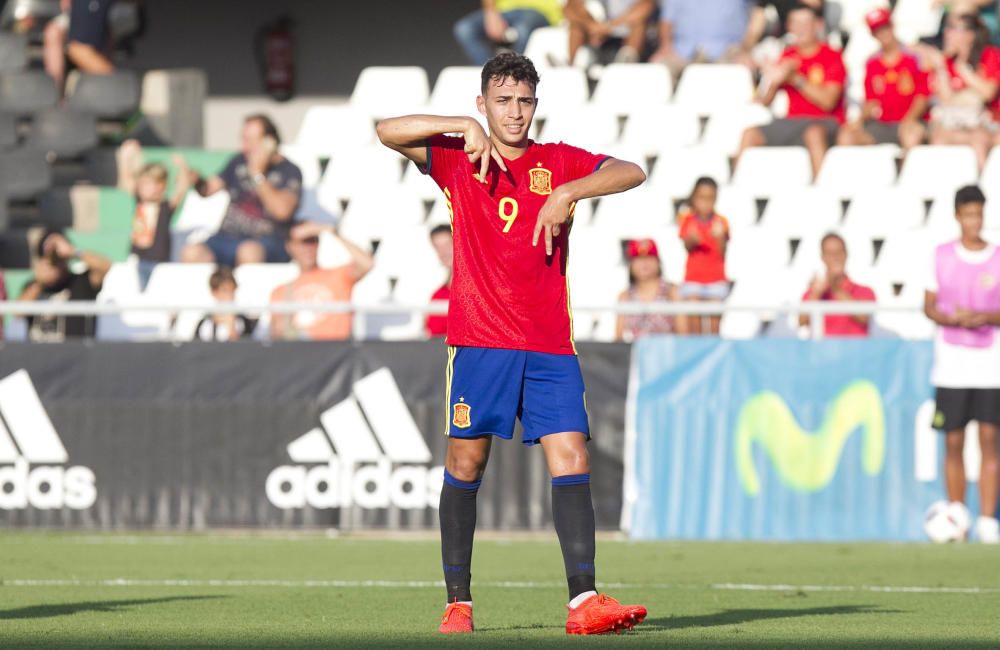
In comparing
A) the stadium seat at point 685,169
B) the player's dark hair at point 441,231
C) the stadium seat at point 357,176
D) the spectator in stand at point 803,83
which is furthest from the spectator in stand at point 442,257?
the spectator in stand at point 803,83

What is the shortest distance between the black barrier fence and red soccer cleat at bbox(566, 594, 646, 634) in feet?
21.9

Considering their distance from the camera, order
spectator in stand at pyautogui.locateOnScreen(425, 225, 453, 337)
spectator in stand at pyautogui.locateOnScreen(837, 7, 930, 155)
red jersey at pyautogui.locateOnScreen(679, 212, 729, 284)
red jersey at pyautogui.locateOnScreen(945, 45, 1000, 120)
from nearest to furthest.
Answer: spectator in stand at pyautogui.locateOnScreen(425, 225, 453, 337) → red jersey at pyautogui.locateOnScreen(679, 212, 729, 284) → spectator in stand at pyautogui.locateOnScreen(837, 7, 930, 155) → red jersey at pyautogui.locateOnScreen(945, 45, 1000, 120)

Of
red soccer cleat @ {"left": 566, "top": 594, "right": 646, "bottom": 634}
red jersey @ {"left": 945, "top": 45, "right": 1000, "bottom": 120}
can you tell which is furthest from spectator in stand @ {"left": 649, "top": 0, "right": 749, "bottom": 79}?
red soccer cleat @ {"left": 566, "top": 594, "right": 646, "bottom": 634}

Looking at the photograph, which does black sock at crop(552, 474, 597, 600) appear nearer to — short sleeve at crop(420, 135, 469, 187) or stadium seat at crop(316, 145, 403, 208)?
short sleeve at crop(420, 135, 469, 187)

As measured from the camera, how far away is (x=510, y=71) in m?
7.28

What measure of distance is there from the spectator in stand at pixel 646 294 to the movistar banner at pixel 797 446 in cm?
69

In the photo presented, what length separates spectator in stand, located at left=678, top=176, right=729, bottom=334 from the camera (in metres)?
16.0

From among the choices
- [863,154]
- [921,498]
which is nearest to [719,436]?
[921,498]

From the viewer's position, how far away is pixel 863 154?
Result: 57.6ft

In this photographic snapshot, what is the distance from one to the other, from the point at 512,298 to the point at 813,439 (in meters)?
6.70

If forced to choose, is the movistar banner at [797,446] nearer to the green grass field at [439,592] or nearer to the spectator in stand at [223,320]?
the green grass field at [439,592]

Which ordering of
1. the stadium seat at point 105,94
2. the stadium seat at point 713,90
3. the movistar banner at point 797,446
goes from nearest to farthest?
1. the movistar banner at point 797,446
2. the stadium seat at point 713,90
3. the stadium seat at point 105,94

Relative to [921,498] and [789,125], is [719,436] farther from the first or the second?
[789,125]

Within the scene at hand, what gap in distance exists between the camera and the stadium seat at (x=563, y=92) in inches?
750
